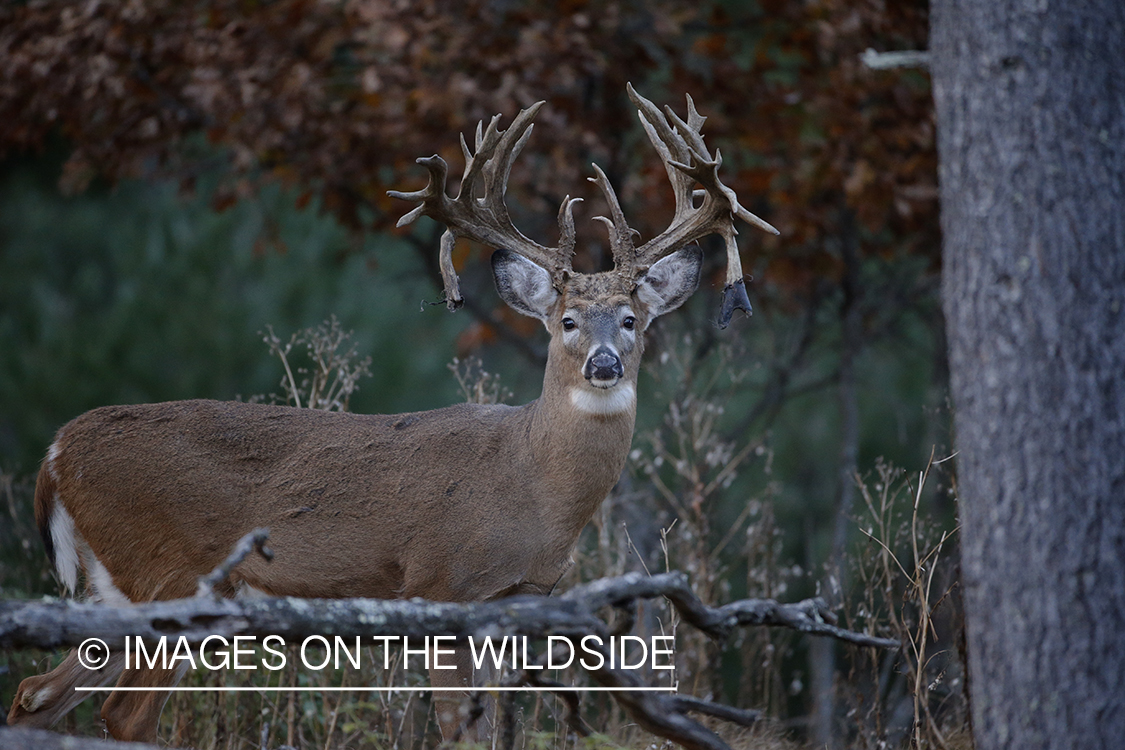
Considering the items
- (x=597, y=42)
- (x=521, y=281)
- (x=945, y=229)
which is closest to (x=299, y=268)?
(x=597, y=42)

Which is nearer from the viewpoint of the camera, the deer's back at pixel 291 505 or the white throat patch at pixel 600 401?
the deer's back at pixel 291 505

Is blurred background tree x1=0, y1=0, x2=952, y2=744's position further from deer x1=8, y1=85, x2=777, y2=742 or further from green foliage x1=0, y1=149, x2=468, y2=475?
green foliage x1=0, y1=149, x2=468, y2=475

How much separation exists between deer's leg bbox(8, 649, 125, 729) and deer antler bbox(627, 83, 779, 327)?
250 cm

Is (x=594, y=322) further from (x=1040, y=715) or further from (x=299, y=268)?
(x=299, y=268)

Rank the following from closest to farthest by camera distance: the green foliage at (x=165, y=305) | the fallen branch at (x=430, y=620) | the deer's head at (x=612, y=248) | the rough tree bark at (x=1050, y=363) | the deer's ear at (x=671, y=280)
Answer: the fallen branch at (x=430, y=620)
the rough tree bark at (x=1050, y=363)
the deer's head at (x=612, y=248)
the deer's ear at (x=671, y=280)
the green foliage at (x=165, y=305)

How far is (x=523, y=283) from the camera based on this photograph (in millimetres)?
4707

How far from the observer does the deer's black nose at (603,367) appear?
417cm

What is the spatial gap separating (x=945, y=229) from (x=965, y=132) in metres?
0.24

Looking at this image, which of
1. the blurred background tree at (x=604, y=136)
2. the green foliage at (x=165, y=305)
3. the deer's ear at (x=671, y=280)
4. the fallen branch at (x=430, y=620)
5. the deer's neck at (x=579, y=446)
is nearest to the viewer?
the fallen branch at (x=430, y=620)

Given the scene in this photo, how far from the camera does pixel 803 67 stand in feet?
22.3

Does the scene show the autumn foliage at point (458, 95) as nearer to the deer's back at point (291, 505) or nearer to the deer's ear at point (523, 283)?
the deer's ear at point (523, 283)

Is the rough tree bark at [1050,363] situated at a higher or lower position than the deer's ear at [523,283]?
higher
